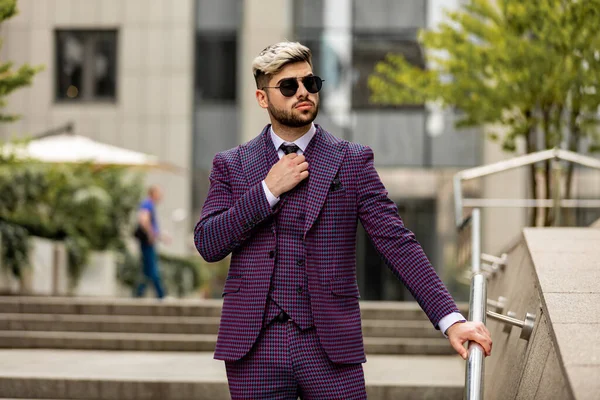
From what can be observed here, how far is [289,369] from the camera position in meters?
3.68

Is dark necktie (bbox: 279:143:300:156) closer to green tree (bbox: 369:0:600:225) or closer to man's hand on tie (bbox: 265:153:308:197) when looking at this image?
man's hand on tie (bbox: 265:153:308:197)

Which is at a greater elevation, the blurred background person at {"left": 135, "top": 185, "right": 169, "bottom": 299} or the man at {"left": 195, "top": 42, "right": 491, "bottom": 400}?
the man at {"left": 195, "top": 42, "right": 491, "bottom": 400}

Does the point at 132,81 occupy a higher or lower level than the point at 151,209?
higher

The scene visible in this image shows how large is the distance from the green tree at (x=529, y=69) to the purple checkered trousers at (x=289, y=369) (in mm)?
7988

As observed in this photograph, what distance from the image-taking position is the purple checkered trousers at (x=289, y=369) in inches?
145

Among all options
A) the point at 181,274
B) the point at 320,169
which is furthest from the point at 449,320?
the point at 181,274

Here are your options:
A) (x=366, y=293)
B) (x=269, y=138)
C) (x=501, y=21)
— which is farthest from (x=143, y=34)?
(x=269, y=138)

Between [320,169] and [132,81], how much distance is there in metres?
22.5

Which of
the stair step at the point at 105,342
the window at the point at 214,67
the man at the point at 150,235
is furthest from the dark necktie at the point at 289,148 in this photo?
the window at the point at 214,67

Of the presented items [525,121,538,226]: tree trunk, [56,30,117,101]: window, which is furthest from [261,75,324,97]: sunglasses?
[56,30,117,101]: window

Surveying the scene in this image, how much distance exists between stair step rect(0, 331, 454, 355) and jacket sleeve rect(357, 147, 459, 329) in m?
7.46

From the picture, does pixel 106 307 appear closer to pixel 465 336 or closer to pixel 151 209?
pixel 151 209

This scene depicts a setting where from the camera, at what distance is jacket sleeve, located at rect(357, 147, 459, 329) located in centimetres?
374

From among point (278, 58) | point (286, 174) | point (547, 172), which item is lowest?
point (547, 172)
